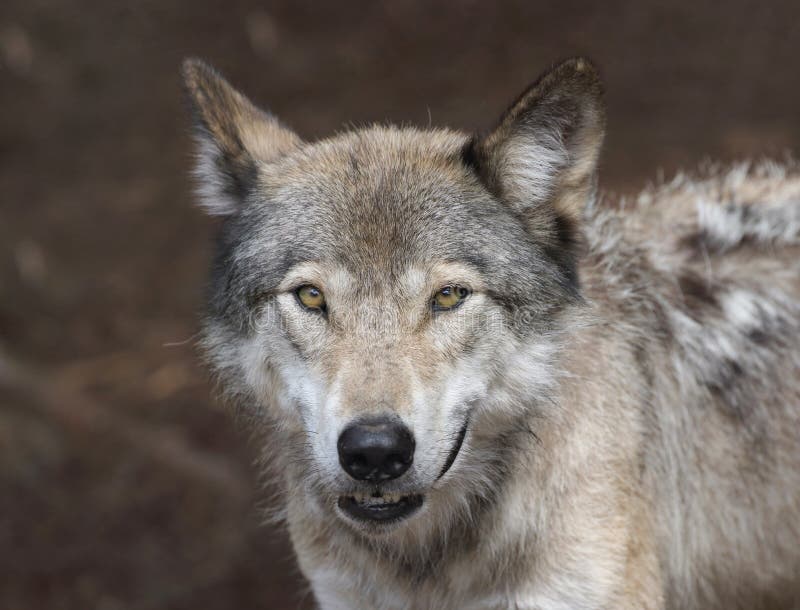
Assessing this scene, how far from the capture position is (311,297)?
3.68m

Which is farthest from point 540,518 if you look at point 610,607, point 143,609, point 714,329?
point 143,609

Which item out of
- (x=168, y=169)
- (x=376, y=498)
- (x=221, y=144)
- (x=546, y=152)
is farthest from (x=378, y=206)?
(x=168, y=169)

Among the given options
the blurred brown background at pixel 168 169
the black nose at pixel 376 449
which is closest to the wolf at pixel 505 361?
the black nose at pixel 376 449

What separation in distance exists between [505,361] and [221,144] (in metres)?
1.41

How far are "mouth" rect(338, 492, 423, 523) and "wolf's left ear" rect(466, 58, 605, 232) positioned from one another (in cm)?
108

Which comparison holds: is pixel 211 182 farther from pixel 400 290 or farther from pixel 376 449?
pixel 376 449

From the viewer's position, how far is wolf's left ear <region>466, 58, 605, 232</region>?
370 centimetres

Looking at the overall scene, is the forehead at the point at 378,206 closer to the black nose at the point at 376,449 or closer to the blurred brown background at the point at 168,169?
the black nose at the point at 376,449

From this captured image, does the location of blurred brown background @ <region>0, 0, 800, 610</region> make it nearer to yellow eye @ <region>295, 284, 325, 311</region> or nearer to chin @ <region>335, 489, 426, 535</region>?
yellow eye @ <region>295, 284, 325, 311</region>

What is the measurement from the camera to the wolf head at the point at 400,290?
3.40 meters

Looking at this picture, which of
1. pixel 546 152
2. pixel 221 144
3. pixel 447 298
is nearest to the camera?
pixel 447 298

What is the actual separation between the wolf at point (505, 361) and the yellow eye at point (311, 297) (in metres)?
0.02

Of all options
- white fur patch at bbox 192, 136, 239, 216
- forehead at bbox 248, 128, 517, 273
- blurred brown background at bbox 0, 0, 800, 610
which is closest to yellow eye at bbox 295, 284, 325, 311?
forehead at bbox 248, 128, 517, 273

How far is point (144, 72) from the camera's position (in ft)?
41.7
